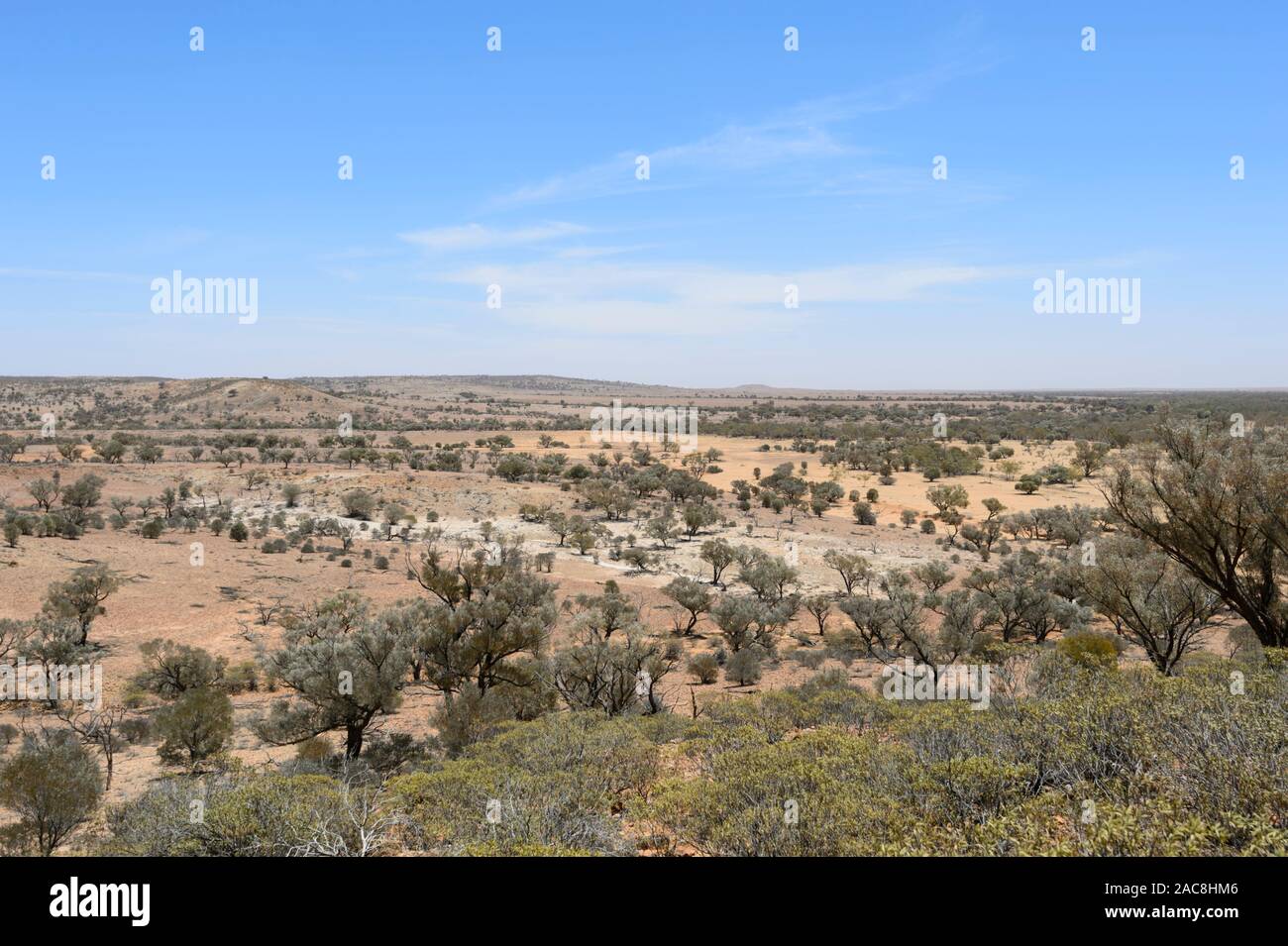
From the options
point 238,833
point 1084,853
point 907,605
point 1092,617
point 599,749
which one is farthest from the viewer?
point 1092,617

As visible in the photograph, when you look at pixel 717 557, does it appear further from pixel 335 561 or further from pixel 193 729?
pixel 193 729

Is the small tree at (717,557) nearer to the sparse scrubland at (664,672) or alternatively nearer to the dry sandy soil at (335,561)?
the sparse scrubland at (664,672)

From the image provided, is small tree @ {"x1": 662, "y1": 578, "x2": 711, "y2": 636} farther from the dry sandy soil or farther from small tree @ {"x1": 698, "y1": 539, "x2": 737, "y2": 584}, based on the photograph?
small tree @ {"x1": 698, "y1": 539, "x2": 737, "y2": 584}

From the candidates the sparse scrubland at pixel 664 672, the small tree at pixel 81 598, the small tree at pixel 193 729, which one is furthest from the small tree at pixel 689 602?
the small tree at pixel 81 598

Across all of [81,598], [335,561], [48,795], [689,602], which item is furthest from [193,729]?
[335,561]

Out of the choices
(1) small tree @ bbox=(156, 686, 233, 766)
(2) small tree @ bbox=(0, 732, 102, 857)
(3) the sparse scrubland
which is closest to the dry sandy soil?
(3) the sparse scrubland

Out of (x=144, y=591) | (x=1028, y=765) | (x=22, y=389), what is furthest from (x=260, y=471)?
(x=22, y=389)

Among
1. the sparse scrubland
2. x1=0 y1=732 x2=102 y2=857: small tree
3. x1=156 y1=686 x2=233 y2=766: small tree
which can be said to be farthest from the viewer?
x1=156 y1=686 x2=233 y2=766: small tree
